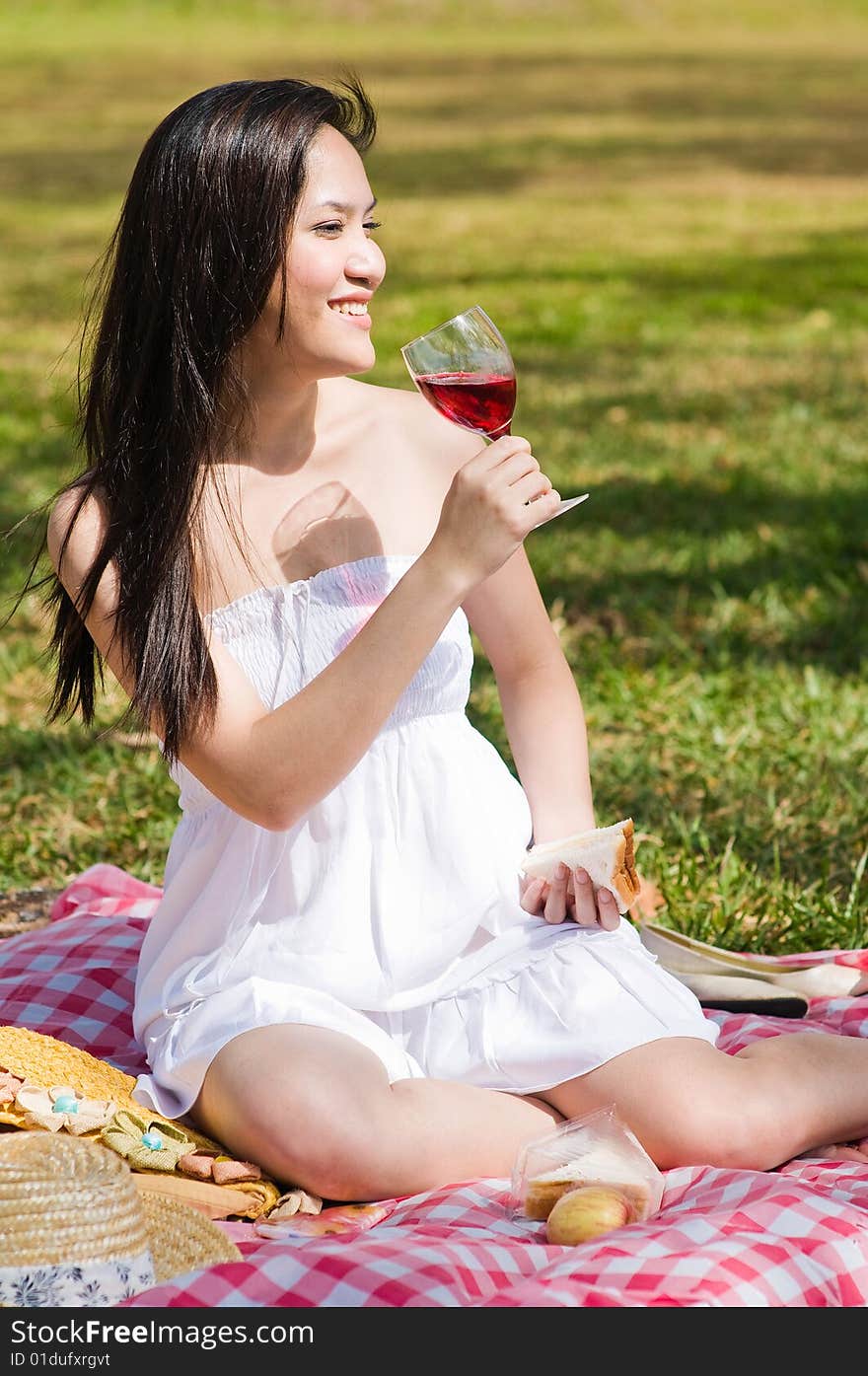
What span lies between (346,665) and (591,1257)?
0.95 meters

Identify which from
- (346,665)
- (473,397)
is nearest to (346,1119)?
(346,665)

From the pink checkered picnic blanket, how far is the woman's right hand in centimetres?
96

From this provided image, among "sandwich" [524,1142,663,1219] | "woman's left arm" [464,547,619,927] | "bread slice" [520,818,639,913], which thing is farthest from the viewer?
"woman's left arm" [464,547,619,927]

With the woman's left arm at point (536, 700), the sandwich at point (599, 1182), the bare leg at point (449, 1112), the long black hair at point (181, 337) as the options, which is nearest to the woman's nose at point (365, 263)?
the long black hair at point (181, 337)

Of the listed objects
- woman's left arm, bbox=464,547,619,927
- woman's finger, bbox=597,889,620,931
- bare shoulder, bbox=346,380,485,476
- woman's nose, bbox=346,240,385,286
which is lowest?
woman's finger, bbox=597,889,620,931

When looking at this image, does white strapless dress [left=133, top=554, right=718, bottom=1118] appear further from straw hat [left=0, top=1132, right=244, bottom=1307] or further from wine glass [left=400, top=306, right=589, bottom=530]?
straw hat [left=0, top=1132, right=244, bottom=1307]

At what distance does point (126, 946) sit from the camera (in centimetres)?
374

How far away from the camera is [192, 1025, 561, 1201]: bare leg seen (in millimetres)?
2725

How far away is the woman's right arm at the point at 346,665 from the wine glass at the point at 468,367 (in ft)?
0.21

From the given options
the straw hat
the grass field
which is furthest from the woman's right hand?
the grass field

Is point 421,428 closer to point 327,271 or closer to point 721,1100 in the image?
point 327,271

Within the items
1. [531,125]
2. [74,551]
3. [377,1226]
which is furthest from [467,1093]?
[531,125]

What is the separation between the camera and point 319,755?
9.21ft

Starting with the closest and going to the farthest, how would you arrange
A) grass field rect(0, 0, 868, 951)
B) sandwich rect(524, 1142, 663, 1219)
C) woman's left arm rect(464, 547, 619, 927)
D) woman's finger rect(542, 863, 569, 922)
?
sandwich rect(524, 1142, 663, 1219)
woman's finger rect(542, 863, 569, 922)
woman's left arm rect(464, 547, 619, 927)
grass field rect(0, 0, 868, 951)
